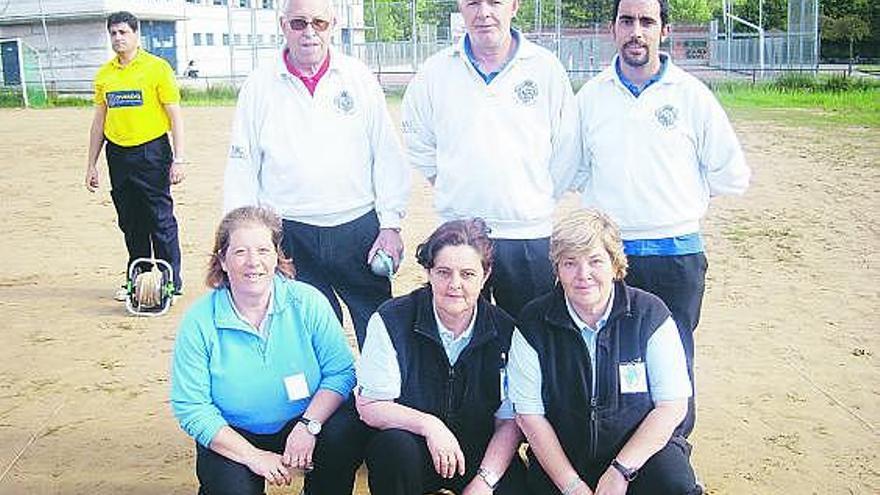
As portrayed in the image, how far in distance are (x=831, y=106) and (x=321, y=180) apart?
21.6 m

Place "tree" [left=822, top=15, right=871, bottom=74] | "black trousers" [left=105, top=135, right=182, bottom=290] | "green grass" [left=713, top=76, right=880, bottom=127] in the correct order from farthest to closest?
1. "tree" [left=822, top=15, right=871, bottom=74]
2. "green grass" [left=713, top=76, right=880, bottom=127]
3. "black trousers" [left=105, top=135, right=182, bottom=290]

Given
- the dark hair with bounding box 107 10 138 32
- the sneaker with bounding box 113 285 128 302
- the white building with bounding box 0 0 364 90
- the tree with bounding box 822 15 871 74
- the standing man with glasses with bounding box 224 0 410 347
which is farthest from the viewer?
the tree with bounding box 822 15 871 74

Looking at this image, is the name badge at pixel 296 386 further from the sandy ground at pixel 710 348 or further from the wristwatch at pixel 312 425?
the sandy ground at pixel 710 348

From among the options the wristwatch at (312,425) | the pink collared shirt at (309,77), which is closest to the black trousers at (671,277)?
the wristwatch at (312,425)

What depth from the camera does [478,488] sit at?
3.42 meters

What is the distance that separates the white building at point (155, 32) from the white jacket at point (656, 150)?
34.3 meters

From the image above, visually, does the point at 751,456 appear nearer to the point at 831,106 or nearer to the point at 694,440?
the point at 694,440

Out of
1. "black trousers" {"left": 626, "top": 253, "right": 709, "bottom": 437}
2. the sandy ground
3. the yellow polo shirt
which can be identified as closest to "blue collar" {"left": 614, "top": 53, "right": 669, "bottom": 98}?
"black trousers" {"left": 626, "top": 253, "right": 709, "bottom": 437}

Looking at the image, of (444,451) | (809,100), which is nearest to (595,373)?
(444,451)

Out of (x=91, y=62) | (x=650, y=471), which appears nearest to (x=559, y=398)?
(x=650, y=471)

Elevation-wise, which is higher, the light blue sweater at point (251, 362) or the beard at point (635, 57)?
the beard at point (635, 57)

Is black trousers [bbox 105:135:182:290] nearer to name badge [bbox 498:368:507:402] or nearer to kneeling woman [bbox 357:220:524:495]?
kneeling woman [bbox 357:220:524:495]

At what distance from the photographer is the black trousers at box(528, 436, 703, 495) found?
3.25 m

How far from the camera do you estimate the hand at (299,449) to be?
351 cm
